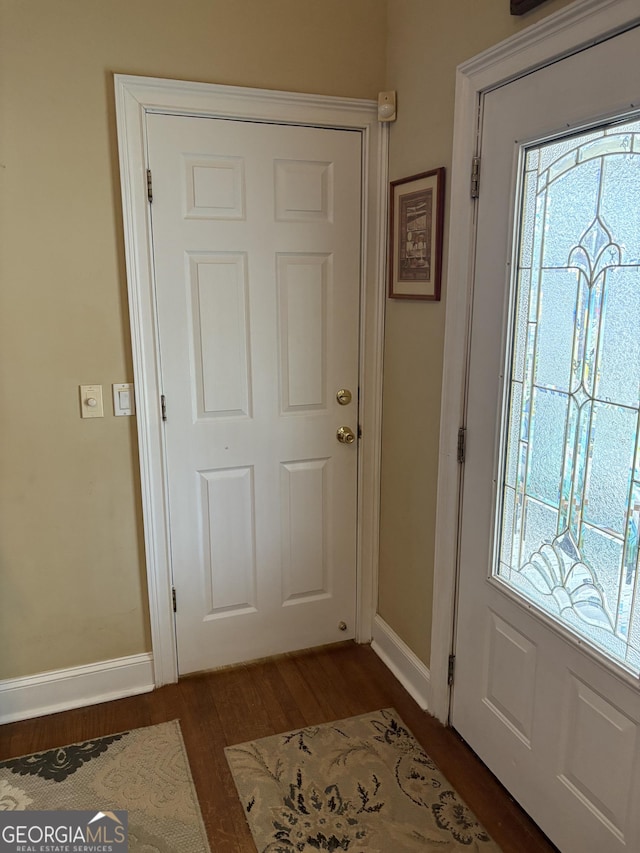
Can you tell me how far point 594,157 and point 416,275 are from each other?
31.9 inches

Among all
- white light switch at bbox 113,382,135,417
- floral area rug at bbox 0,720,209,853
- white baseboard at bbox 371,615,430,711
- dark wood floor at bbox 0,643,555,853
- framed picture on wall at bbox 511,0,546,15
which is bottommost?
dark wood floor at bbox 0,643,555,853

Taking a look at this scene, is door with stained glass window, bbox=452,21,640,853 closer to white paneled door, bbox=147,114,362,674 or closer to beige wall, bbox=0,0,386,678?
white paneled door, bbox=147,114,362,674

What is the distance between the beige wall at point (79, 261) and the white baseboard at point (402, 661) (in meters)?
0.99

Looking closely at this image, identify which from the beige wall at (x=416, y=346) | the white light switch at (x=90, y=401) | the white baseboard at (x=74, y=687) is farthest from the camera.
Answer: the white baseboard at (x=74, y=687)

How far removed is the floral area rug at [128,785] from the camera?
5.90 feet

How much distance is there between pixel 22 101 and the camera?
1930mm

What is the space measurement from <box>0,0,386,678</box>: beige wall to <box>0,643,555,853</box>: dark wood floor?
24 centimetres

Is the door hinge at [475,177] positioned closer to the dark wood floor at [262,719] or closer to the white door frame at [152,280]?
the white door frame at [152,280]

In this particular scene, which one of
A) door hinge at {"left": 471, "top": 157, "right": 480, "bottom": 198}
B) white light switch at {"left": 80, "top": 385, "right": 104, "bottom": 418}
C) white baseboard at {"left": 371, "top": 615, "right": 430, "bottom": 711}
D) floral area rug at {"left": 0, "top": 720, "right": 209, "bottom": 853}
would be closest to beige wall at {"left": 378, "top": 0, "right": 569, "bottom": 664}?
white baseboard at {"left": 371, "top": 615, "right": 430, "bottom": 711}

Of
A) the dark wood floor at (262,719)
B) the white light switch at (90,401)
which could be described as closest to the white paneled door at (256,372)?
the dark wood floor at (262,719)

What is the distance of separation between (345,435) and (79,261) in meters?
1.18

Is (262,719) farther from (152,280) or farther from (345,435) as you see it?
(152,280)

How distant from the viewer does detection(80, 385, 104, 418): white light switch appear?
216 cm

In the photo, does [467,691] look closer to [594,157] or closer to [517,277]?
[517,277]
